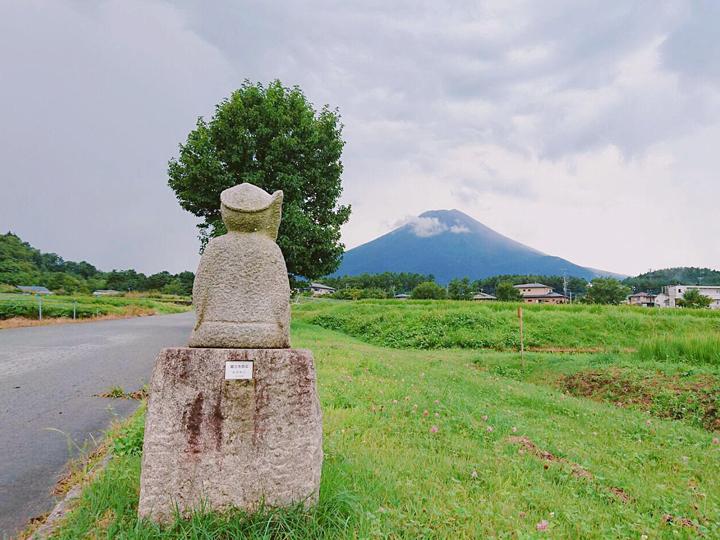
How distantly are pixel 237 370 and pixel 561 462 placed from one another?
12.1 feet

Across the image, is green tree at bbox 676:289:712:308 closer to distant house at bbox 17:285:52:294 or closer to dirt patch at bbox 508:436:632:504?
dirt patch at bbox 508:436:632:504

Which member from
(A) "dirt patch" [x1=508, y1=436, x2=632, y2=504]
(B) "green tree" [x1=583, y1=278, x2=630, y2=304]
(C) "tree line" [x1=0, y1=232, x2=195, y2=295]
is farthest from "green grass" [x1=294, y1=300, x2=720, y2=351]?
(B) "green tree" [x1=583, y1=278, x2=630, y2=304]

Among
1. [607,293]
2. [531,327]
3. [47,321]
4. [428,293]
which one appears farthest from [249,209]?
[607,293]

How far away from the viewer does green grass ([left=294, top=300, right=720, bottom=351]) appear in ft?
59.8

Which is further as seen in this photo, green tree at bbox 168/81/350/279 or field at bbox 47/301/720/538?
green tree at bbox 168/81/350/279

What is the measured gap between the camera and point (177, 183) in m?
19.4

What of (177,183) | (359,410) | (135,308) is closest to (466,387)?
(359,410)

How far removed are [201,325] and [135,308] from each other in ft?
107

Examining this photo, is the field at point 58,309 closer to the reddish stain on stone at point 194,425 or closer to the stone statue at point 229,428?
the stone statue at point 229,428

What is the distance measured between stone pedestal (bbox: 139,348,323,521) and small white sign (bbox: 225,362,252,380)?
0.09ft

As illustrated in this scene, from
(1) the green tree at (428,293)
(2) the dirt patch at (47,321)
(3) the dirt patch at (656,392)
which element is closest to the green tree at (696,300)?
(1) the green tree at (428,293)

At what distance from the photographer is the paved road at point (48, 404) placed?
3914mm

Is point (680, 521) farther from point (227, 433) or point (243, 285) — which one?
point (243, 285)

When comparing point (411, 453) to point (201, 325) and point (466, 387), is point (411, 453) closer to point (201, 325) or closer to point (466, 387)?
point (201, 325)
